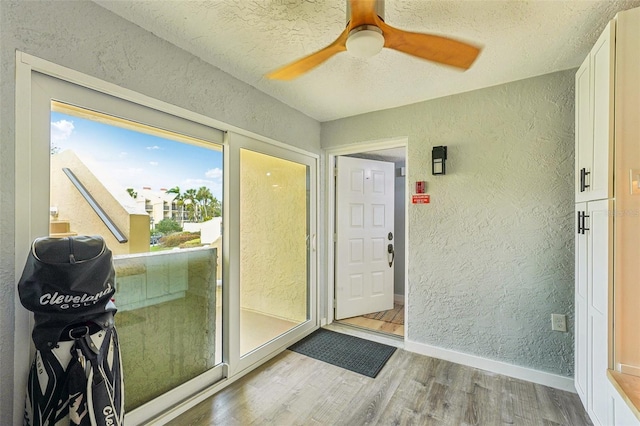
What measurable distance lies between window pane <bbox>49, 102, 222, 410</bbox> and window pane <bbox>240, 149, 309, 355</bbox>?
0.37 metres

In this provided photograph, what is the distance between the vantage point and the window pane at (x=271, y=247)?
2.56 metres

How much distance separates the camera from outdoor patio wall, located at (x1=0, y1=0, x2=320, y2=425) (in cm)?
119

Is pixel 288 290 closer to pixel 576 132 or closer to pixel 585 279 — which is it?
pixel 585 279

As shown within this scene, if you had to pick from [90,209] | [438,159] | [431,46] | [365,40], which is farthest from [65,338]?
[438,159]

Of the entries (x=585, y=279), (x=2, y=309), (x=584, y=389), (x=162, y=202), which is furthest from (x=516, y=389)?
(x=2, y=309)

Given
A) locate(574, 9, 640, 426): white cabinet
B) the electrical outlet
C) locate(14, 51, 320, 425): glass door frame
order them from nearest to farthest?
locate(14, 51, 320, 425): glass door frame, locate(574, 9, 640, 426): white cabinet, the electrical outlet

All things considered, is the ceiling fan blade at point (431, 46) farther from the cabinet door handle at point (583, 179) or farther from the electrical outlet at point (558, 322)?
the electrical outlet at point (558, 322)

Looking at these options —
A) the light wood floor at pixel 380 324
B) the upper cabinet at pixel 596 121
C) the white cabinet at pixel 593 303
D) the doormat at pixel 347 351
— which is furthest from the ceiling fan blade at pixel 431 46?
the light wood floor at pixel 380 324

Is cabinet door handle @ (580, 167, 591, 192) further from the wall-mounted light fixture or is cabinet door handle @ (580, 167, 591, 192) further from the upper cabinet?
the wall-mounted light fixture

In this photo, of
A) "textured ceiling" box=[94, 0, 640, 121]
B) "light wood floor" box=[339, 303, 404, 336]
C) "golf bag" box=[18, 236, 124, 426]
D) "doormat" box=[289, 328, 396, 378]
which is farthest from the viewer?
"light wood floor" box=[339, 303, 404, 336]

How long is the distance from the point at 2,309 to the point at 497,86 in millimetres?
3426

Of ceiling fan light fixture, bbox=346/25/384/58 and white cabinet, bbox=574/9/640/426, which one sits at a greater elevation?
ceiling fan light fixture, bbox=346/25/384/58

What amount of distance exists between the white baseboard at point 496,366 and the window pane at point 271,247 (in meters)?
1.25

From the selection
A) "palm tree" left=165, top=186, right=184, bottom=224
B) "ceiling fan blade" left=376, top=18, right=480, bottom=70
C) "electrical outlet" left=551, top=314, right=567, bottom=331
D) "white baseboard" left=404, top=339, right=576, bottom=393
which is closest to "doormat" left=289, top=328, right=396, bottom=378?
"white baseboard" left=404, top=339, right=576, bottom=393
